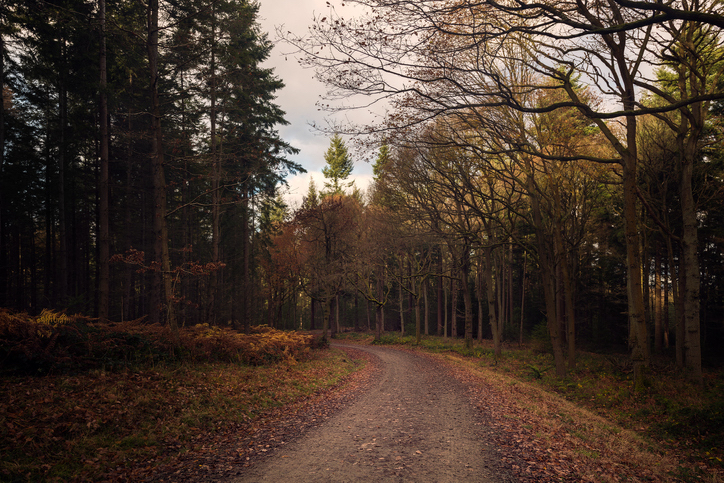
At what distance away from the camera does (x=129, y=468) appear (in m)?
4.91

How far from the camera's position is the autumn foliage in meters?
7.09

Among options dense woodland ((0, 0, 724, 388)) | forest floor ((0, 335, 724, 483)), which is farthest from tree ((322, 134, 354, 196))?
forest floor ((0, 335, 724, 483))

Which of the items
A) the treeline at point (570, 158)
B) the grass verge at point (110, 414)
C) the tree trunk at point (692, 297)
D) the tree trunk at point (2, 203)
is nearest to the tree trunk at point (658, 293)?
the treeline at point (570, 158)

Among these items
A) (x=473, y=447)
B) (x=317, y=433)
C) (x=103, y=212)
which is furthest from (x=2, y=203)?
(x=473, y=447)

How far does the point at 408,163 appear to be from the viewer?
1747 centimetres

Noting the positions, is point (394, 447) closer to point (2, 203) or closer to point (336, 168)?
point (2, 203)

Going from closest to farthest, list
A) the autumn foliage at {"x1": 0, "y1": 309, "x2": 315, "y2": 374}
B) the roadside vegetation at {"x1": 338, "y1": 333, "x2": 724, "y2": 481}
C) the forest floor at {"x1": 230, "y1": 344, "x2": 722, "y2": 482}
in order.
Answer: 1. the forest floor at {"x1": 230, "y1": 344, "x2": 722, "y2": 482}
2. the roadside vegetation at {"x1": 338, "y1": 333, "x2": 724, "y2": 481}
3. the autumn foliage at {"x1": 0, "y1": 309, "x2": 315, "y2": 374}

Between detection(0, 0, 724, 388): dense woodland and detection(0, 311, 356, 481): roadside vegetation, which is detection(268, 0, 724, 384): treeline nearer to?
detection(0, 0, 724, 388): dense woodland

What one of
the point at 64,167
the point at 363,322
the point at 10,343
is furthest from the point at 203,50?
the point at 363,322

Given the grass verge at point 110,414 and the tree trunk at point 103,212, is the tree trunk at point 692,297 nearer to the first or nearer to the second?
the grass verge at point 110,414

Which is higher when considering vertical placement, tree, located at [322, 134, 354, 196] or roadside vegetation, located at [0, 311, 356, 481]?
tree, located at [322, 134, 354, 196]

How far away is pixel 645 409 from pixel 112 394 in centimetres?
1158

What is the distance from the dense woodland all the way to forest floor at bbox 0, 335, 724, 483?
136 inches

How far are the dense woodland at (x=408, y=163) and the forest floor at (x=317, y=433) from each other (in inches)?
136
